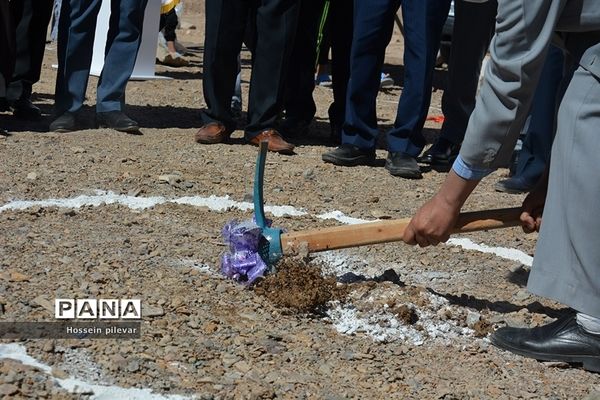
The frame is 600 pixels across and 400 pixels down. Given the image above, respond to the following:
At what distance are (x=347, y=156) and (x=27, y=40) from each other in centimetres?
221

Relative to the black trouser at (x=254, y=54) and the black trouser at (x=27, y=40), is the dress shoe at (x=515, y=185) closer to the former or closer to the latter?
the black trouser at (x=254, y=54)

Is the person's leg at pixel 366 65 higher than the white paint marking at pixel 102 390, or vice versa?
the person's leg at pixel 366 65

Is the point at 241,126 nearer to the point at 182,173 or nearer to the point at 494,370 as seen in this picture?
the point at 182,173

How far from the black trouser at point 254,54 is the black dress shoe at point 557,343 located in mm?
2891

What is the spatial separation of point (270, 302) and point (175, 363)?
0.62 metres

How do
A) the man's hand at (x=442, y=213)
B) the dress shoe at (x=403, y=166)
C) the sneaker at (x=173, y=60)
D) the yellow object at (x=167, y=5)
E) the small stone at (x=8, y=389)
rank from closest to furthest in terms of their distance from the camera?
the small stone at (x=8, y=389) → the man's hand at (x=442, y=213) → the dress shoe at (x=403, y=166) → the yellow object at (x=167, y=5) → the sneaker at (x=173, y=60)

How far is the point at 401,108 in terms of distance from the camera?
19.2 ft

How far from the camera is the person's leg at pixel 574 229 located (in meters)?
3.20

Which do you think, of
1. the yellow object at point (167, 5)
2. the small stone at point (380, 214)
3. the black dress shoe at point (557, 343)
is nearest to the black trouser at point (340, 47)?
the small stone at point (380, 214)

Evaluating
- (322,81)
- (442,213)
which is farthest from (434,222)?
(322,81)

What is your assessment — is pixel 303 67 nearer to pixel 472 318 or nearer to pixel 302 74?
pixel 302 74

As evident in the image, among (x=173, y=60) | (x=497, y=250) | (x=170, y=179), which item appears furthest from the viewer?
(x=173, y=60)

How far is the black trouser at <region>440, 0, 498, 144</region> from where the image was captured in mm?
5953

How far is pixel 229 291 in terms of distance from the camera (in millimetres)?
3688
